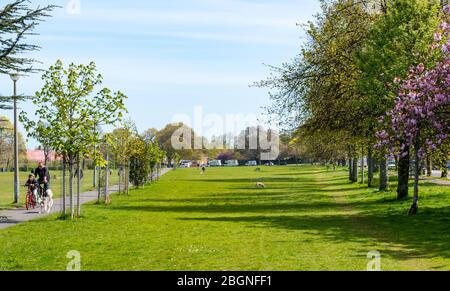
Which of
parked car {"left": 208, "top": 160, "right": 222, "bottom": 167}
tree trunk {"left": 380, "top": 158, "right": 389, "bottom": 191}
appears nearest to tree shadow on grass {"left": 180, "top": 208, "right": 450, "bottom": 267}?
tree trunk {"left": 380, "top": 158, "right": 389, "bottom": 191}

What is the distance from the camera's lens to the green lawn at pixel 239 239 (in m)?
13.1

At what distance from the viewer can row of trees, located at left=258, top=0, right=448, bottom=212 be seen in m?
23.2

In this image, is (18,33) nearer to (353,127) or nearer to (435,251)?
(435,251)

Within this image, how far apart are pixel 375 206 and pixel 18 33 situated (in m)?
18.0

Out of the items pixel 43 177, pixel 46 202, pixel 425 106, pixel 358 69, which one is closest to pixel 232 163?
pixel 358 69

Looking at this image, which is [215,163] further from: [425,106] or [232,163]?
[425,106]

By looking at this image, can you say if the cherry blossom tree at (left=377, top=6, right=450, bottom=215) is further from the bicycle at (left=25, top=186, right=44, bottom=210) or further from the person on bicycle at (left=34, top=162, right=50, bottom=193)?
the bicycle at (left=25, top=186, right=44, bottom=210)

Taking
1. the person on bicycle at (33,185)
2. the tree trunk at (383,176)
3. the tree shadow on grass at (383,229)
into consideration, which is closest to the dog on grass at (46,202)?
the person on bicycle at (33,185)

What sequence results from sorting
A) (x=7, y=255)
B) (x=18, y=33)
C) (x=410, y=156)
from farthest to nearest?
1. (x=410, y=156)
2. (x=18, y=33)
3. (x=7, y=255)

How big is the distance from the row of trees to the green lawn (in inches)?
125

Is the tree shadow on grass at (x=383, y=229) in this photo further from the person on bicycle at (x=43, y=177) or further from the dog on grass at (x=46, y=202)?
the person on bicycle at (x=43, y=177)

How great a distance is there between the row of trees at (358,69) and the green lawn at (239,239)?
10.4 ft
